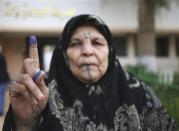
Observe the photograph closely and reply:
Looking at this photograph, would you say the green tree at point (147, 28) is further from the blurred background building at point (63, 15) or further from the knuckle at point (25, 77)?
the knuckle at point (25, 77)

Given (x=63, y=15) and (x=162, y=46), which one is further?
(x=162, y=46)

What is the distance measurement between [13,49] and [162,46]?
21.7ft

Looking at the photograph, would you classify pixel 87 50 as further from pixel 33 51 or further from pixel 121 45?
pixel 121 45

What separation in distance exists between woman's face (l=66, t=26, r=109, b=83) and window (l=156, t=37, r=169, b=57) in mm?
20684

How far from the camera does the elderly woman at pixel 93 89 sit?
2.48m

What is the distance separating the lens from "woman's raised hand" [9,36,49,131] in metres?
2.07

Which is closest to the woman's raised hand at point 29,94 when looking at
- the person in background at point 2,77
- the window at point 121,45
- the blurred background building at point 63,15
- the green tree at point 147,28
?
the person in background at point 2,77

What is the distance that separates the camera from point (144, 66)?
14.0 meters

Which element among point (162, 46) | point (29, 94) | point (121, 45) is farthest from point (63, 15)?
point (29, 94)

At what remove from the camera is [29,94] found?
2139 millimetres

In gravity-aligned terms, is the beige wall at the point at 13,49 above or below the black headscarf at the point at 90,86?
below

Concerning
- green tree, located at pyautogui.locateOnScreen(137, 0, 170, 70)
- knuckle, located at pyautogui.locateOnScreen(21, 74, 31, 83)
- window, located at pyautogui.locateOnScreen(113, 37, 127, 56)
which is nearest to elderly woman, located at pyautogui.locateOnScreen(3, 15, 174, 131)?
knuckle, located at pyautogui.locateOnScreen(21, 74, 31, 83)

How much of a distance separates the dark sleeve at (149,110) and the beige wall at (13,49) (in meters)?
20.0

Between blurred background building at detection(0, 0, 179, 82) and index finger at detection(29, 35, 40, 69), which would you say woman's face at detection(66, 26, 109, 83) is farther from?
blurred background building at detection(0, 0, 179, 82)
